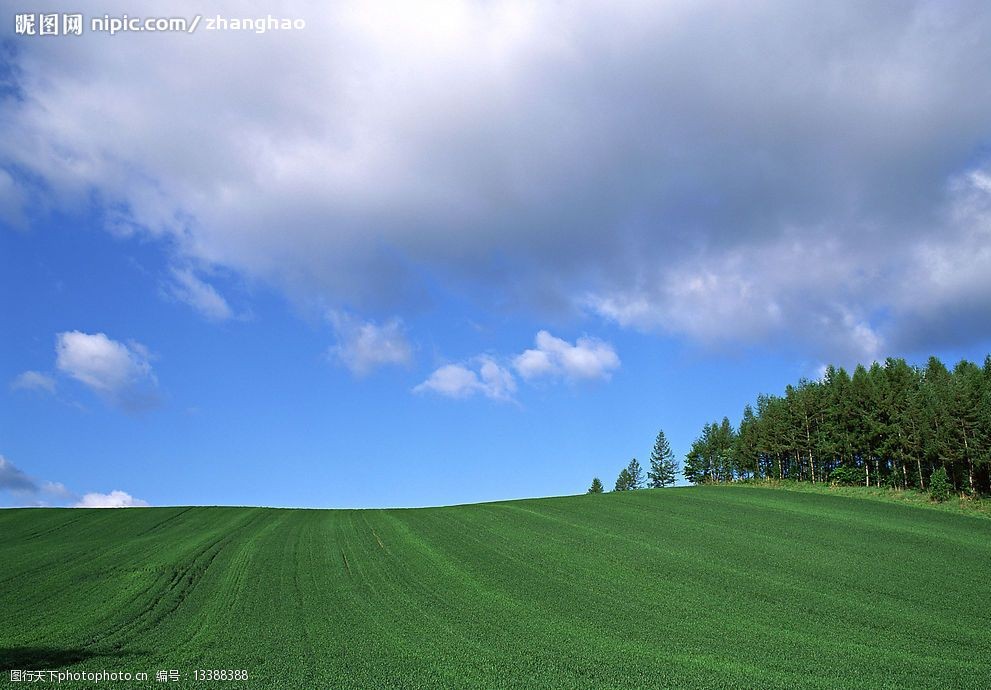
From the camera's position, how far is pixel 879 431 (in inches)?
2758

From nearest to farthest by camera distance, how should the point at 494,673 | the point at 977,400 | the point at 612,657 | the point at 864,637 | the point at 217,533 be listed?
1. the point at 494,673
2. the point at 612,657
3. the point at 864,637
4. the point at 217,533
5. the point at 977,400

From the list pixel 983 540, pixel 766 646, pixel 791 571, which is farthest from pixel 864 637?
pixel 983 540

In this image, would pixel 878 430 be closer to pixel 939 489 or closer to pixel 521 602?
pixel 939 489

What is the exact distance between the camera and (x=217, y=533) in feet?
137

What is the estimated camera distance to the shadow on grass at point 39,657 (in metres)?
15.5

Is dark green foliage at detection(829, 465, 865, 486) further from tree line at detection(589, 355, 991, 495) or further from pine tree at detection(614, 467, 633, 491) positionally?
pine tree at detection(614, 467, 633, 491)

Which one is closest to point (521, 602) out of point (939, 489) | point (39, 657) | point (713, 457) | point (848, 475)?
point (39, 657)

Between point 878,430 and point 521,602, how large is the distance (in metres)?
62.8

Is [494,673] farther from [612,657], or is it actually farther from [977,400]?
[977,400]

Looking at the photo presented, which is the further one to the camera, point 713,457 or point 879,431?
point 713,457

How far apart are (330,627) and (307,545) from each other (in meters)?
18.3

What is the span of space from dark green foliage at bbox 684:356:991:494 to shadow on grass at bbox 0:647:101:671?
66.3 meters

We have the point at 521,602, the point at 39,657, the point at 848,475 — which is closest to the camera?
the point at 39,657

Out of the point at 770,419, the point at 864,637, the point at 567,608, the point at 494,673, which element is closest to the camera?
the point at 494,673
